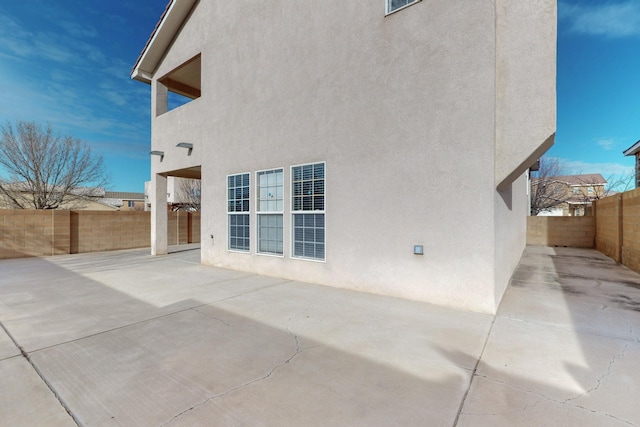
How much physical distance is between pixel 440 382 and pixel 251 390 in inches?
66.3

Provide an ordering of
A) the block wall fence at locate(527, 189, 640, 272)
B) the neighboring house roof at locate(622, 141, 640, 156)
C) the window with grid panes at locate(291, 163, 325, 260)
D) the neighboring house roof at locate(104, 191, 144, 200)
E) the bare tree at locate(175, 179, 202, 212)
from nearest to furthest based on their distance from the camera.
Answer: the window with grid panes at locate(291, 163, 325, 260), the block wall fence at locate(527, 189, 640, 272), the neighboring house roof at locate(622, 141, 640, 156), the bare tree at locate(175, 179, 202, 212), the neighboring house roof at locate(104, 191, 144, 200)

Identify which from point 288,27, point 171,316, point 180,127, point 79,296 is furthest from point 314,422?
point 180,127

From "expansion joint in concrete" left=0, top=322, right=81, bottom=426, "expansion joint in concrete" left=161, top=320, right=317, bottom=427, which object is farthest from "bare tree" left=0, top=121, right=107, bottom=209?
"expansion joint in concrete" left=161, top=320, right=317, bottom=427

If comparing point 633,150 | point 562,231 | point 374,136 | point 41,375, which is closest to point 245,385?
point 41,375

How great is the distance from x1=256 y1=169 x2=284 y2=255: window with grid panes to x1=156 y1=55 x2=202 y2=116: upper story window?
5090 mm

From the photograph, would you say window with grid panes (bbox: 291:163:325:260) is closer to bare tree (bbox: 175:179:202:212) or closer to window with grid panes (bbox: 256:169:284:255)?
window with grid panes (bbox: 256:169:284:255)

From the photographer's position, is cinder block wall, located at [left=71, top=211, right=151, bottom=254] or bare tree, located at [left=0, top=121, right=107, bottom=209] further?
bare tree, located at [left=0, top=121, right=107, bottom=209]

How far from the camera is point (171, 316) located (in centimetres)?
446

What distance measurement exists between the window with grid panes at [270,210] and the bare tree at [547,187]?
2358 centimetres

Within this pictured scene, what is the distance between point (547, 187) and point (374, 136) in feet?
84.4

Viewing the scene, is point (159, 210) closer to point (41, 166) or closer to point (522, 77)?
point (41, 166)

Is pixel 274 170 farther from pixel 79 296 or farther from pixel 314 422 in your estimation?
pixel 314 422

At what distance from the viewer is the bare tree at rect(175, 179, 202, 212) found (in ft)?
99.1

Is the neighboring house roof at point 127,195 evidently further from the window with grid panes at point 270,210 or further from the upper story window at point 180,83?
the window with grid panes at point 270,210
